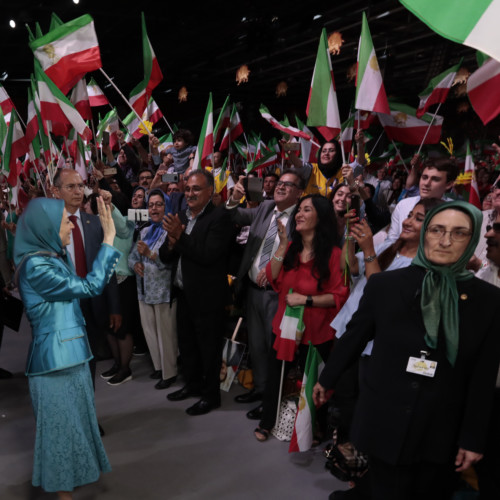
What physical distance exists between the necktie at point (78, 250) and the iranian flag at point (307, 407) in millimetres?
1513

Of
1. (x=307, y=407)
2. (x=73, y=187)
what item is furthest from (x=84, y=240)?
(x=307, y=407)

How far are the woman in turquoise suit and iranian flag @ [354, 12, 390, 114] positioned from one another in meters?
1.77

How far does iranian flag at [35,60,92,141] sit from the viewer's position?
3.72m

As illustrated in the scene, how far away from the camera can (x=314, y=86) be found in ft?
11.0

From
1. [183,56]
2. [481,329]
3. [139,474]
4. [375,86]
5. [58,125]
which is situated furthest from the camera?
[183,56]

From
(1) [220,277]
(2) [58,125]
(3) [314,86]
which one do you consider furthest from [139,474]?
(2) [58,125]

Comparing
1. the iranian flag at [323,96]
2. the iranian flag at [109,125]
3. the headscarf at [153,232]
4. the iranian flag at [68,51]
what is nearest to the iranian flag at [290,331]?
the iranian flag at [323,96]

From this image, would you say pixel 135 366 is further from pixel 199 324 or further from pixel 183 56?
pixel 183 56

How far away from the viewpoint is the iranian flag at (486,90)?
8.34 feet

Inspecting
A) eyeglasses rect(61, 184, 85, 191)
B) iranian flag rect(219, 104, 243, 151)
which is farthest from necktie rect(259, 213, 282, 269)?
iranian flag rect(219, 104, 243, 151)

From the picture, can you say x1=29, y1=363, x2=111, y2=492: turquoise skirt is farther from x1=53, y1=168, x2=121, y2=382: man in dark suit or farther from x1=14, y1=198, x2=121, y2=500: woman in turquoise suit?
x1=53, y1=168, x2=121, y2=382: man in dark suit

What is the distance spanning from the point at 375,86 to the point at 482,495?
2.37 meters

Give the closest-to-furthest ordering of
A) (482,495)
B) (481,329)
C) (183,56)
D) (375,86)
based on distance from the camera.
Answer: (481,329) → (482,495) → (375,86) → (183,56)

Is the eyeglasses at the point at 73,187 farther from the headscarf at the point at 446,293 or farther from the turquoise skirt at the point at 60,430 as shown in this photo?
the headscarf at the point at 446,293
